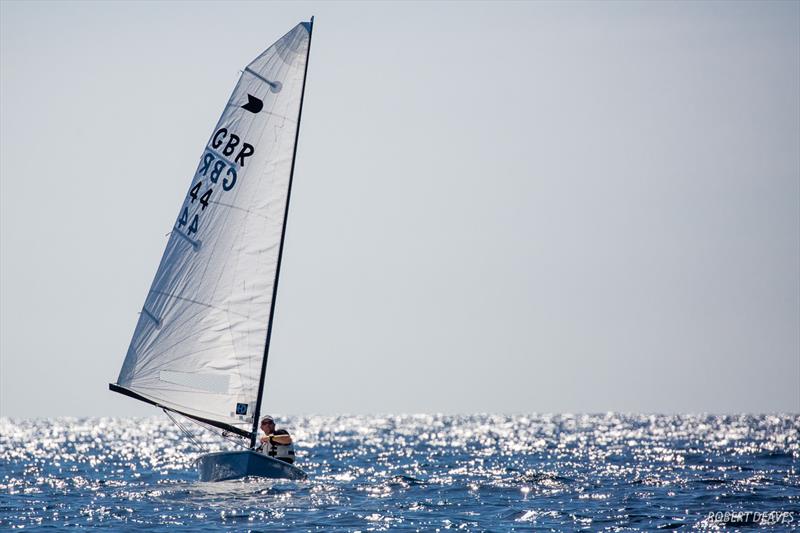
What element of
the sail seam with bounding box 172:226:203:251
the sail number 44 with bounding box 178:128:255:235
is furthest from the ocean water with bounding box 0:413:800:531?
the sail number 44 with bounding box 178:128:255:235

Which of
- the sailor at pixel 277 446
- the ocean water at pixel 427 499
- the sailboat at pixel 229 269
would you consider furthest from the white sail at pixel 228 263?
the ocean water at pixel 427 499

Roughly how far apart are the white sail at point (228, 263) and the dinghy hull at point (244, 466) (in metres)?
1.17

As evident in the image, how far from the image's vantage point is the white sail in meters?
30.4

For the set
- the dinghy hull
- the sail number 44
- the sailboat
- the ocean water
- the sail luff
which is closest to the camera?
the ocean water

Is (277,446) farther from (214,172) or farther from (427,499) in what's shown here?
(214,172)

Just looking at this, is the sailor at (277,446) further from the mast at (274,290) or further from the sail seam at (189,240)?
the sail seam at (189,240)

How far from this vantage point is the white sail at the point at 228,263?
3036 centimetres

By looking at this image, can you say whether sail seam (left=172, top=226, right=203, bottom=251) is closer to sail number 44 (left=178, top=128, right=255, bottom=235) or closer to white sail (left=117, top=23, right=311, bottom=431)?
white sail (left=117, top=23, right=311, bottom=431)

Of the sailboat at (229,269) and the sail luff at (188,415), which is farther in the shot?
the sailboat at (229,269)

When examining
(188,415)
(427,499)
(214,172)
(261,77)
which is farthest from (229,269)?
(427,499)

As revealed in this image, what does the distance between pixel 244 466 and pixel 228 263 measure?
5.57 m

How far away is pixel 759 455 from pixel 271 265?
93.0 feet

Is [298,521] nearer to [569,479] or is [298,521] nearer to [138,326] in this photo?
[138,326]

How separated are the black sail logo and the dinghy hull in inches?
366
